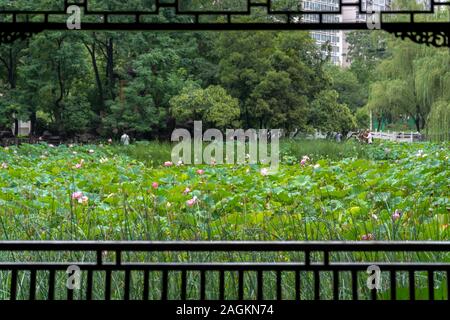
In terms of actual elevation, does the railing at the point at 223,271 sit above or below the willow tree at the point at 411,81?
below

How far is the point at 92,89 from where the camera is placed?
721 inches

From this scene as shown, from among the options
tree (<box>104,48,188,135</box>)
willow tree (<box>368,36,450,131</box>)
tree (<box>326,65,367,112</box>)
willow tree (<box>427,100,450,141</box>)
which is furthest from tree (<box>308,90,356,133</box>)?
tree (<box>326,65,367,112</box>)

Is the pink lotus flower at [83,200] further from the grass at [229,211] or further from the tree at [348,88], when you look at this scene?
the tree at [348,88]

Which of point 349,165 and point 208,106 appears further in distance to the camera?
point 208,106

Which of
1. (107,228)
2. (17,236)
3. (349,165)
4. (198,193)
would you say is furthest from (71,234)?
(349,165)

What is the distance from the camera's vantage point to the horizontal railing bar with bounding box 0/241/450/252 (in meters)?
1.70

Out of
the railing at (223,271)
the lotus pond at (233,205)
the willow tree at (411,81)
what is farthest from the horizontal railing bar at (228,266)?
the willow tree at (411,81)

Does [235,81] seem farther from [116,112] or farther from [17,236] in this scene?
[17,236]

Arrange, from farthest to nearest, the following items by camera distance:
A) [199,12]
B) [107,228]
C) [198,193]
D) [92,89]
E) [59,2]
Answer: [92,89] → [59,2] → [198,193] → [107,228] → [199,12]

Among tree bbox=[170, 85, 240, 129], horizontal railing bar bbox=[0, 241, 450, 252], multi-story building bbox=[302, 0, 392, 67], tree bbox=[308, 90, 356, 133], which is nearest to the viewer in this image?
horizontal railing bar bbox=[0, 241, 450, 252]

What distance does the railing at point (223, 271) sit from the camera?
1.71 m

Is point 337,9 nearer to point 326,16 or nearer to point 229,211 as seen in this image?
point 229,211

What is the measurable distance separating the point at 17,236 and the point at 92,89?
15.5m

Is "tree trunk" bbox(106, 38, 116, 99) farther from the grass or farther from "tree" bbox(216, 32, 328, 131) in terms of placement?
the grass
